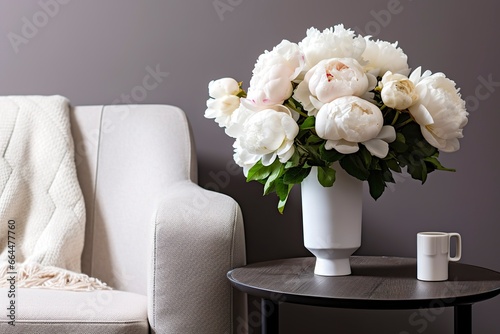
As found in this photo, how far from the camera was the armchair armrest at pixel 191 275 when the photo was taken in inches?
54.2

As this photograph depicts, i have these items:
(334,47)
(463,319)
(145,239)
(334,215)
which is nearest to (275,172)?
(334,215)

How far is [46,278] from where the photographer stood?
5.37 ft

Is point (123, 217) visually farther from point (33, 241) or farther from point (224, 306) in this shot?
point (224, 306)

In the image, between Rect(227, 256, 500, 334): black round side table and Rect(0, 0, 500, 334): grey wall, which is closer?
Rect(227, 256, 500, 334): black round side table

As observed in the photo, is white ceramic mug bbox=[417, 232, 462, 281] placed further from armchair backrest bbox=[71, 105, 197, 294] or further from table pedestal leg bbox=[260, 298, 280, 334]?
armchair backrest bbox=[71, 105, 197, 294]

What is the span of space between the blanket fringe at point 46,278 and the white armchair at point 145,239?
65 mm

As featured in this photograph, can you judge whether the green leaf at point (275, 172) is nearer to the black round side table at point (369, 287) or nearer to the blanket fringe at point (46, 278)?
the black round side table at point (369, 287)

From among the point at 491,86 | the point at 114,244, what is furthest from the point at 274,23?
the point at 114,244

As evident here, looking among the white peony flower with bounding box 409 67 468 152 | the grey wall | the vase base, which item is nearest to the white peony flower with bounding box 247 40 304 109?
the white peony flower with bounding box 409 67 468 152

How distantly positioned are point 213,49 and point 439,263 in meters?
1.02

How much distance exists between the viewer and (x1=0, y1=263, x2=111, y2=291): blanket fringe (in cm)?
160

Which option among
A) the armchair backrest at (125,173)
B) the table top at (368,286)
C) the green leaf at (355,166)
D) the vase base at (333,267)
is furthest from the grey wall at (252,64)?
the green leaf at (355,166)

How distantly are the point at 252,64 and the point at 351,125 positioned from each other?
2.94 feet

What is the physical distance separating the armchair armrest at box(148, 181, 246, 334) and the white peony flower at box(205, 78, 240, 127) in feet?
0.68
